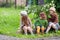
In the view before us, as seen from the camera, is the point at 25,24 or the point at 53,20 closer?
the point at 25,24

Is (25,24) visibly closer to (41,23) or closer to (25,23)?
(25,23)

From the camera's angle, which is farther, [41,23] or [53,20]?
[53,20]

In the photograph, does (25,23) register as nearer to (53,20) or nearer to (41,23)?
(41,23)

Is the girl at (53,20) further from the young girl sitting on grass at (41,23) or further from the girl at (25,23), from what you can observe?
the girl at (25,23)

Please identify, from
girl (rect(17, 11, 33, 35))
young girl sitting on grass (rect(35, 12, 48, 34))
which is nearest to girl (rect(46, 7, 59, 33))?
young girl sitting on grass (rect(35, 12, 48, 34))

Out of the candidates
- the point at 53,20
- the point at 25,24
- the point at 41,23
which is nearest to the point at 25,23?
the point at 25,24

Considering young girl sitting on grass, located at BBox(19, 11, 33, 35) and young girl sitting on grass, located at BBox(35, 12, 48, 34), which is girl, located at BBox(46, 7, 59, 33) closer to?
young girl sitting on grass, located at BBox(35, 12, 48, 34)

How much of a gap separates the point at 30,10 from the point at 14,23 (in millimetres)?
1248

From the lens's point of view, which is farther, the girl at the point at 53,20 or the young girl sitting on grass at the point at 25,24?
the girl at the point at 53,20

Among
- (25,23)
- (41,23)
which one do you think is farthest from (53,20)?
(25,23)

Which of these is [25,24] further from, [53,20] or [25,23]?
[53,20]

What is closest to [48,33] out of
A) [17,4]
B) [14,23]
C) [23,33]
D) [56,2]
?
[23,33]

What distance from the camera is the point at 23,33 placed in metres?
9.94

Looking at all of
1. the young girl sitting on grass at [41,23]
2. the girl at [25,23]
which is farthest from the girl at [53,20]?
the girl at [25,23]
